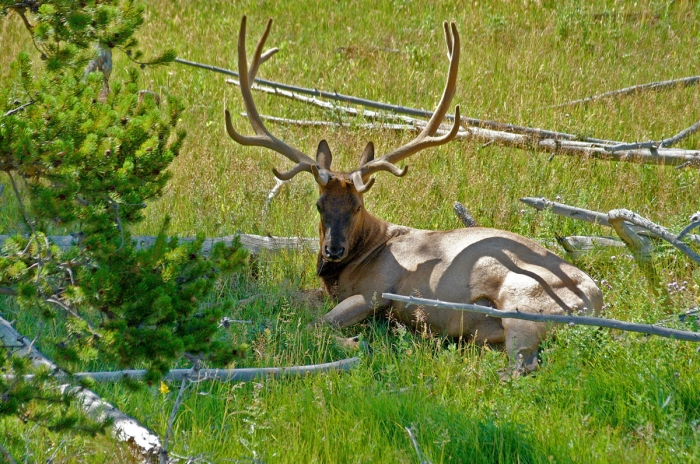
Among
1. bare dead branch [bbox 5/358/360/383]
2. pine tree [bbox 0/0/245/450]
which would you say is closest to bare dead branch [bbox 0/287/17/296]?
pine tree [bbox 0/0/245/450]

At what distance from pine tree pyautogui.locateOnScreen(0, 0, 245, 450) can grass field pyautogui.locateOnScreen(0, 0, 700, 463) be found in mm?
614

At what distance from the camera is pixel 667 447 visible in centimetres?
394

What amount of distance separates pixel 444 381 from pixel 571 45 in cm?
955

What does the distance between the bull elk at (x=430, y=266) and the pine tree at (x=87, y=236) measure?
2914 mm

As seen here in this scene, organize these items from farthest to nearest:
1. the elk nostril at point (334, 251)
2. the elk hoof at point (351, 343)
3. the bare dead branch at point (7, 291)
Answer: the elk nostril at point (334, 251), the elk hoof at point (351, 343), the bare dead branch at point (7, 291)

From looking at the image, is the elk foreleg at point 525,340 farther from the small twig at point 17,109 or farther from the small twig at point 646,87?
the small twig at point 646,87

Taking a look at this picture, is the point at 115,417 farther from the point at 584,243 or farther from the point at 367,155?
the point at 584,243

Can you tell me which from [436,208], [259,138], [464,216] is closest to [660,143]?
[464,216]

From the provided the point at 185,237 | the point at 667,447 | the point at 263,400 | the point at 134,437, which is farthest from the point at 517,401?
the point at 185,237

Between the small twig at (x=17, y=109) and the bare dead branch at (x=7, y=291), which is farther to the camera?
the bare dead branch at (x=7, y=291)

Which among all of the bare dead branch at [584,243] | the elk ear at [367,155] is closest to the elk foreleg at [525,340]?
the bare dead branch at [584,243]

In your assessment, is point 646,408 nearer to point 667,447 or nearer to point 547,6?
point 667,447

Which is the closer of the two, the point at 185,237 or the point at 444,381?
the point at 444,381

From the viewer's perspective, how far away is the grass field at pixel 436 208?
166 inches
